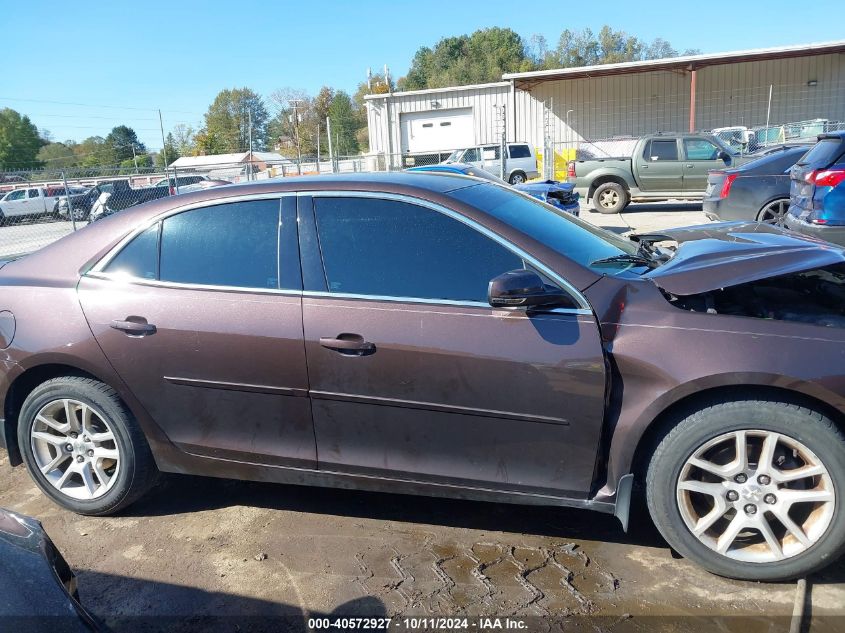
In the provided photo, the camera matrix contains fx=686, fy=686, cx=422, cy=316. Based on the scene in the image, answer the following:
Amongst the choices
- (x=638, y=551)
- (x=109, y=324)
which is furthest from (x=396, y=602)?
(x=109, y=324)

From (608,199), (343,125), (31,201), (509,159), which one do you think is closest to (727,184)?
(608,199)

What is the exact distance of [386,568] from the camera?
3057 millimetres

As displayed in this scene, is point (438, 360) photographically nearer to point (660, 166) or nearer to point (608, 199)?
point (608, 199)

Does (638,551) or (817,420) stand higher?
(817,420)

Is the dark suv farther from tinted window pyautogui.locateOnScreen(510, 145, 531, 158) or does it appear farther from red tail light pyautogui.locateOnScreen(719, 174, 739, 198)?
tinted window pyautogui.locateOnScreen(510, 145, 531, 158)

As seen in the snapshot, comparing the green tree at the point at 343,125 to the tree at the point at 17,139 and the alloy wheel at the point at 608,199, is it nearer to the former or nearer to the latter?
the tree at the point at 17,139

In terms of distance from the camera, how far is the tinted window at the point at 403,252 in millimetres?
3012

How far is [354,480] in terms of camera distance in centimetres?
318

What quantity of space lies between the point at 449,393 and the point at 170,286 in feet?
5.00

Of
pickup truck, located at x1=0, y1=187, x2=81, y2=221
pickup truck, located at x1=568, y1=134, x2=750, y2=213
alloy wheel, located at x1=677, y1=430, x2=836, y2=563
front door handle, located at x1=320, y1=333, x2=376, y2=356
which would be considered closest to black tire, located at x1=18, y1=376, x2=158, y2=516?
front door handle, located at x1=320, y1=333, x2=376, y2=356

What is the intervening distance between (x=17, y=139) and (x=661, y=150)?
60171 millimetres

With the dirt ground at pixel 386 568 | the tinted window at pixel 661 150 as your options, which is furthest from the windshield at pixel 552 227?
the tinted window at pixel 661 150

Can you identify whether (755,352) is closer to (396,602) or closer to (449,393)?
(449,393)

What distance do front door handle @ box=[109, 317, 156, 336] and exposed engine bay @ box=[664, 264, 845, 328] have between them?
7.89ft
